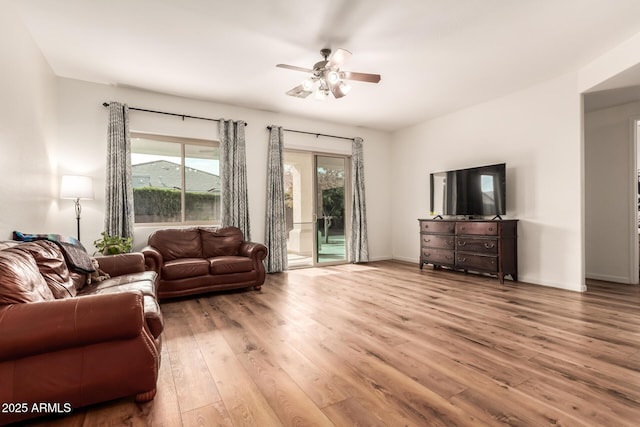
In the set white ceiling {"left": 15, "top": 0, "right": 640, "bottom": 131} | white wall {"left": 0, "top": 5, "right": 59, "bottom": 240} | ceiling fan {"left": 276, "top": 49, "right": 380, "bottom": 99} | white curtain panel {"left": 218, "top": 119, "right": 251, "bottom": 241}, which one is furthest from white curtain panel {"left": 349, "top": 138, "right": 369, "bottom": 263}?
white wall {"left": 0, "top": 5, "right": 59, "bottom": 240}

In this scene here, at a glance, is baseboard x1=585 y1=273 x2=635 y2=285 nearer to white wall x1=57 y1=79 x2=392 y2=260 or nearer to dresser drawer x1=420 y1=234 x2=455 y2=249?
dresser drawer x1=420 y1=234 x2=455 y2=249

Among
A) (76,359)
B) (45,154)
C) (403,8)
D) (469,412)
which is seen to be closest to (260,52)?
(403,8)

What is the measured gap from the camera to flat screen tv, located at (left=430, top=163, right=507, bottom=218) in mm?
4590

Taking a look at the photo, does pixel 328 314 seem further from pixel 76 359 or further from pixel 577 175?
pixel 577 175

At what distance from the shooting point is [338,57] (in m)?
2.98

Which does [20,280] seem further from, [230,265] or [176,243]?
[176,243]

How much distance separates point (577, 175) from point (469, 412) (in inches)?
153

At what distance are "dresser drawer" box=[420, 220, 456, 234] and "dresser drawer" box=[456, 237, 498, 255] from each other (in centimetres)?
21

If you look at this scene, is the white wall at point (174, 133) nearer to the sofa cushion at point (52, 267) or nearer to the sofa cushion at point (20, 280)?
the sofa cushion at point (52, 267)

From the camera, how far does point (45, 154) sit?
3.47m

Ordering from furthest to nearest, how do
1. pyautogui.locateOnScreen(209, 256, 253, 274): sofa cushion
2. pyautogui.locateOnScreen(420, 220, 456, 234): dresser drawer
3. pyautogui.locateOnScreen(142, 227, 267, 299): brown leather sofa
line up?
pyautogui.locateOnScreen(420, 220, 456, 234): dresser drawer
pyautogui.locateOnScreen(209, 256, 253, 274): sofa cushion
pyautogui.locateOnScreen(142, 227, 267, 299): brown leather sofa

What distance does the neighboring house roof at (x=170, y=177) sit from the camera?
4.56 metres

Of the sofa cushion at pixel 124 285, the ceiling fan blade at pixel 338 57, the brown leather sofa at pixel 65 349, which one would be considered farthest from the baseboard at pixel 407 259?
the brown leather sofa at pixel 65 349

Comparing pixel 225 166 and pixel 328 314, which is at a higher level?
pixel 225 166
